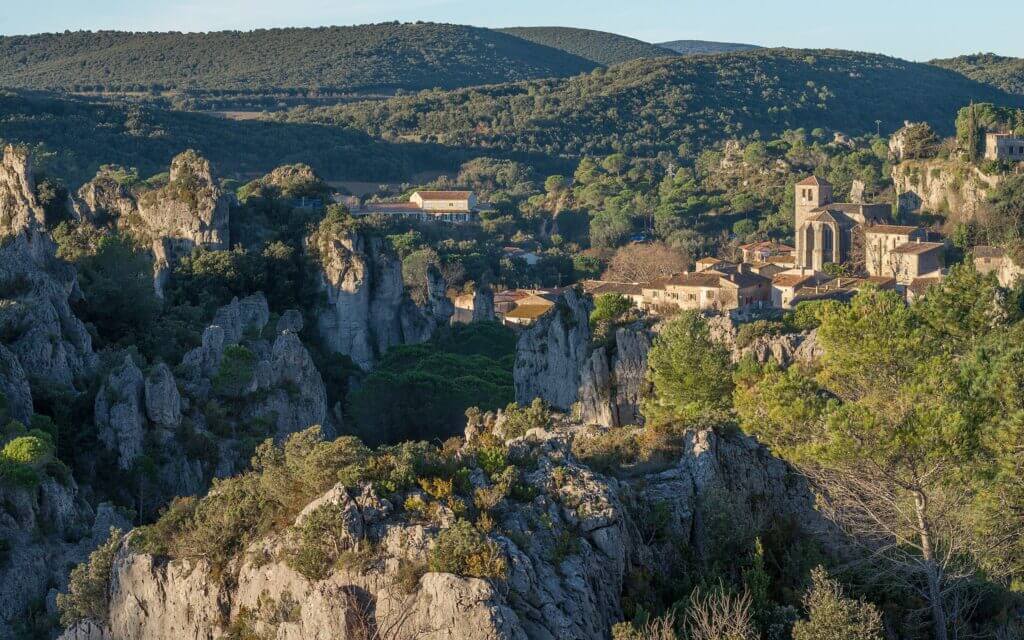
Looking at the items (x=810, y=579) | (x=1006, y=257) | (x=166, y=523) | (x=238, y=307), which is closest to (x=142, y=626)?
(x=166, y=523)

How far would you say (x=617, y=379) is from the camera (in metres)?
39.7

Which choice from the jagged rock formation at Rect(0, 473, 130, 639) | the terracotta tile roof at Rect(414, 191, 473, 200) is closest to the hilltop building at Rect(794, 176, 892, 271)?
the terracotta tile roof at Rect(414, 191, 473, 200)

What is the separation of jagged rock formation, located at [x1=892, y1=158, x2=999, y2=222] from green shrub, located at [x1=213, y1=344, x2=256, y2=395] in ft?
137

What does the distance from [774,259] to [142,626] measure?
58214 mm

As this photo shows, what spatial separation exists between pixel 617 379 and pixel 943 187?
4124cm

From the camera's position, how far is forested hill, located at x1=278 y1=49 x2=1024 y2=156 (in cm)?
14038

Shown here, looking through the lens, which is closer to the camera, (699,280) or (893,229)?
(699,280)

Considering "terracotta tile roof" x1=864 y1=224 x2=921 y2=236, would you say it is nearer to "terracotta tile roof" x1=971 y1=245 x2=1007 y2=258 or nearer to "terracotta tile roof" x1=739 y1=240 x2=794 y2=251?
"terracotta tile roof" x1=971 y1=245 x2=1007 y2=258

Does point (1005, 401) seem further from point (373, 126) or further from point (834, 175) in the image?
point (373, 126)

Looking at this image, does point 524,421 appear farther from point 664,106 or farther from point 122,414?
point 664,106

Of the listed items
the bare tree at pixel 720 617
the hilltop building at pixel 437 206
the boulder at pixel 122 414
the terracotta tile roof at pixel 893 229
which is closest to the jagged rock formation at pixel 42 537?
the boulder at pixel 122 414

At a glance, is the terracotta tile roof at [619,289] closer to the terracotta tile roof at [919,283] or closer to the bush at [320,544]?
the terracotta tile roof at [919,283]

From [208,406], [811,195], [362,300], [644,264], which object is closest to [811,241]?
[811,195]

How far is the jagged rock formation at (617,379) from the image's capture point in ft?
127
